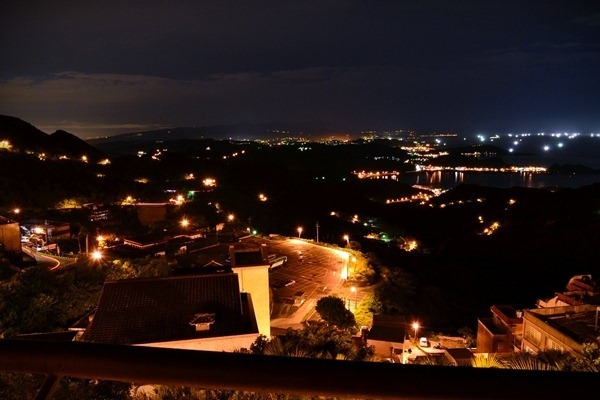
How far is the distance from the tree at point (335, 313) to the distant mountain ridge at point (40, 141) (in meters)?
41.1

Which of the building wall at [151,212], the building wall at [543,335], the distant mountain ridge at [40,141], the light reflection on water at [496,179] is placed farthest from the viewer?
Result: the light reflection on water at [496,179]

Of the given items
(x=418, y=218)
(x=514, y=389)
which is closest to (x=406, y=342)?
Result: (x=514, y=389)

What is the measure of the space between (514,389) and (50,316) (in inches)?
439

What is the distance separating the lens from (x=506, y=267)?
2942 centimetres

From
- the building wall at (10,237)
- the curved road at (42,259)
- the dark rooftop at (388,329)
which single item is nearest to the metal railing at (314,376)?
the dark rooftop at (388,329)

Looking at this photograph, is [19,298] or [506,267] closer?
[19,298]

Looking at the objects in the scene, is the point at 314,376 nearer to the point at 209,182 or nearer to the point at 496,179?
the point at 209,182

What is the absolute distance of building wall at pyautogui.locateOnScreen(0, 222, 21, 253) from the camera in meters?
15.6

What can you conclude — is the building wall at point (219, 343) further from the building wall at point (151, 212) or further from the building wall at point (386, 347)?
the building wall at point (151, 212)

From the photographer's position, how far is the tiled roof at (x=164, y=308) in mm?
7941

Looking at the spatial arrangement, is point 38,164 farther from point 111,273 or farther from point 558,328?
point 558,328

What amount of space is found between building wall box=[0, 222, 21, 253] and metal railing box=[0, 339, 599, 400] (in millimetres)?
18313

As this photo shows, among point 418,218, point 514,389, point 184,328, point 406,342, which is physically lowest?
point 418,218

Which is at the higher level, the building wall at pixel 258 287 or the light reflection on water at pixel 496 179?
the building wall at pixel 258 287
